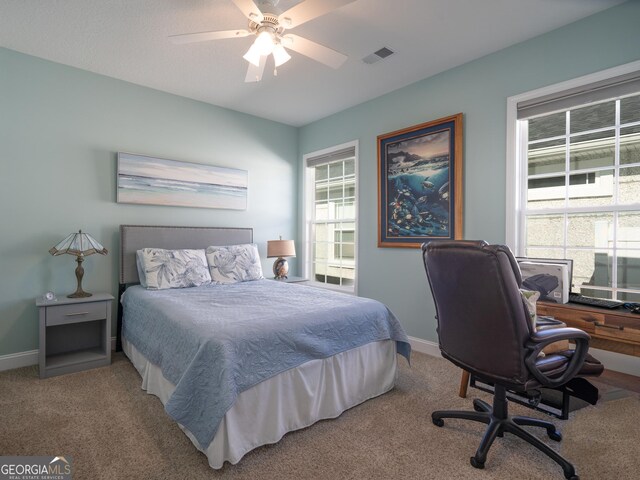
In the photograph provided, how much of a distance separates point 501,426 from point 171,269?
2850mm

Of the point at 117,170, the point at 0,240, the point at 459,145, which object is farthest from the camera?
the point at 117,170

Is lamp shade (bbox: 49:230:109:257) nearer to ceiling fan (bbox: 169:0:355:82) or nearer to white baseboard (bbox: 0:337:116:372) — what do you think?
white baseboard (bbox: 0:337:116:372)

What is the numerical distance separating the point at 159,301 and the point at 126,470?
1201 mm

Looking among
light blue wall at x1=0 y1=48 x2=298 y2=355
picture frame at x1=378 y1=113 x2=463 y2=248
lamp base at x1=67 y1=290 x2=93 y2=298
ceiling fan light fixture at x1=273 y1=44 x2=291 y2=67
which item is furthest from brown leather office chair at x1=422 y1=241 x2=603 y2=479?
light blue wall at x1=0 y1=48 x2=298 y2=355

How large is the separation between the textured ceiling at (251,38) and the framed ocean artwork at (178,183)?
818mm

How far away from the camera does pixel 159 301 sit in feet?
8.61

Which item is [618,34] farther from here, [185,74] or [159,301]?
[159,301]

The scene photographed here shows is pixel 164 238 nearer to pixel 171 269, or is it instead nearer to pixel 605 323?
pixel 171 269

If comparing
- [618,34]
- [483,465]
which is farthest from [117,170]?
[618,34]

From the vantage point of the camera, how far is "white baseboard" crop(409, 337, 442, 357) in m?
3.29

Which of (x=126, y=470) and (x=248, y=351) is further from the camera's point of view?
(x=248, y=351)

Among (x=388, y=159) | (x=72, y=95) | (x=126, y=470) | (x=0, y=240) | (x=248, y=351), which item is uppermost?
(x=72, y=95)

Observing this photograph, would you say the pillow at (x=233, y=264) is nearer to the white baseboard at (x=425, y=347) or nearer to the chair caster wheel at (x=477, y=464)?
the white baseboard at (x=425, y=347)

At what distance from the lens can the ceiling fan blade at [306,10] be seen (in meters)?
1.88
